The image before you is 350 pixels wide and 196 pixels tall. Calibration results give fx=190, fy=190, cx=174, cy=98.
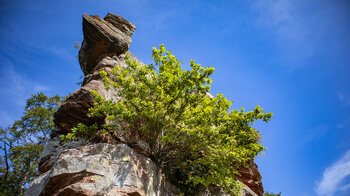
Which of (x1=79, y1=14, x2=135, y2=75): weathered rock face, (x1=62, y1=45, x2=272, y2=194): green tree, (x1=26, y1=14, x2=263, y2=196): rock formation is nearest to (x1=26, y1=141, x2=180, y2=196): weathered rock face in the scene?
(x1=26, y1=14, x2=263, y2=196): rock formation

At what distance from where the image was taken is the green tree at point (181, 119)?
9852mm

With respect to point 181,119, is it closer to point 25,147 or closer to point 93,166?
point 93,166

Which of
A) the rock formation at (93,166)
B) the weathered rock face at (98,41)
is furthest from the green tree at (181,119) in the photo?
the weathered rock face at (98,41)

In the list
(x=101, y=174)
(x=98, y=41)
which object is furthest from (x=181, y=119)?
(x=98, y=41)

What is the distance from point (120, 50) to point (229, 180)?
51.9ft

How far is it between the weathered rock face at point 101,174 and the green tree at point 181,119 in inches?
53.7

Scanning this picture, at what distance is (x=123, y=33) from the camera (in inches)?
839

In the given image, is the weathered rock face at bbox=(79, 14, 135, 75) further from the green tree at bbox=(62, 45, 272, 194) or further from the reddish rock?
the reddish rock

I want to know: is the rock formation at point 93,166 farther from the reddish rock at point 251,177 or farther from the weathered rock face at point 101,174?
the reddish rock at point 251,177

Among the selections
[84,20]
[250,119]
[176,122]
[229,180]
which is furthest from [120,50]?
[229,180]

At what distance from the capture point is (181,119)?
10.6 meters

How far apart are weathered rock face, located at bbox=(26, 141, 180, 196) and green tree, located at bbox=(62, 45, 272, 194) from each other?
1.36 metres

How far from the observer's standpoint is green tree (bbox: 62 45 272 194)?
9.85 metres

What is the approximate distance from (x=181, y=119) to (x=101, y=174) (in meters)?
4.78
